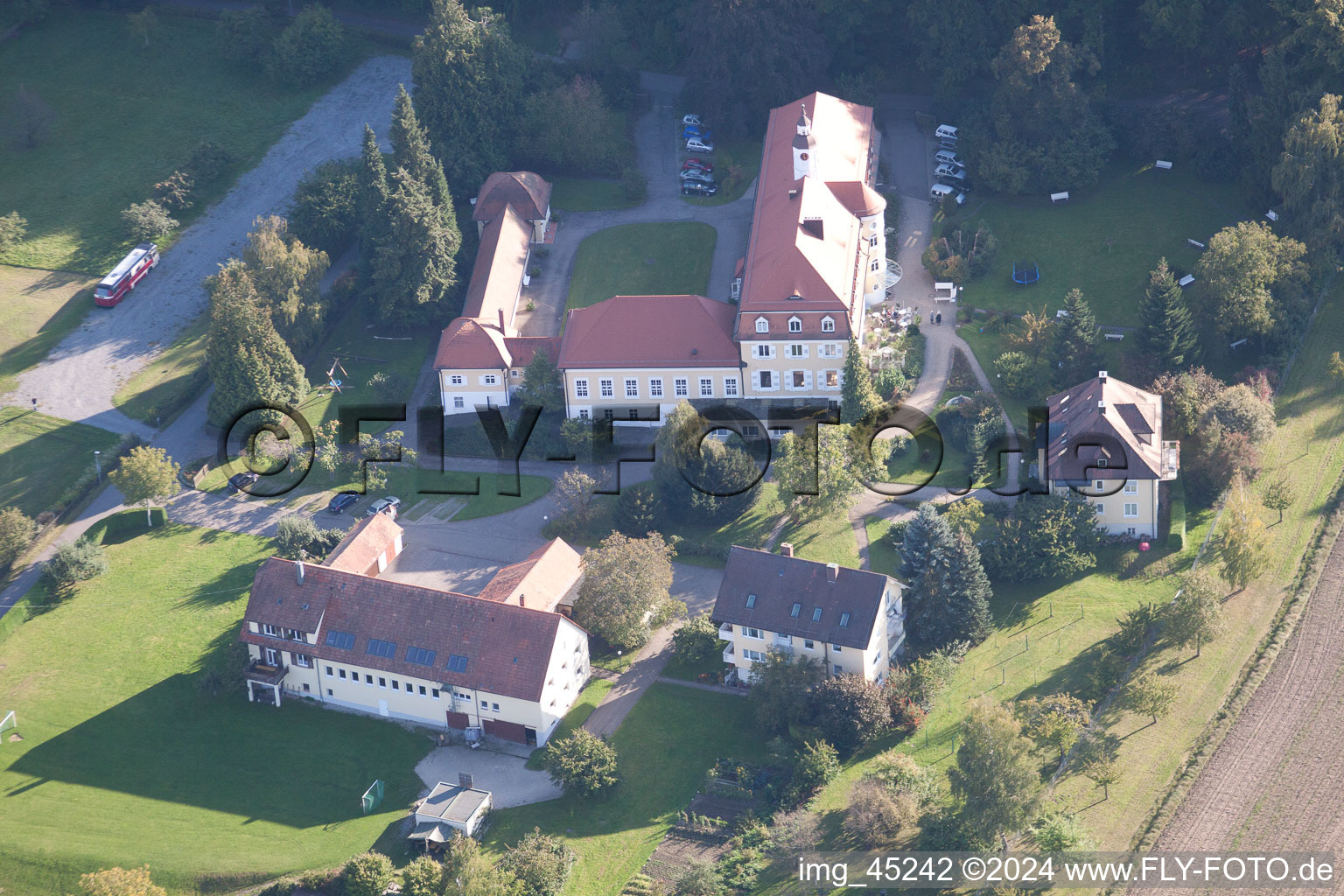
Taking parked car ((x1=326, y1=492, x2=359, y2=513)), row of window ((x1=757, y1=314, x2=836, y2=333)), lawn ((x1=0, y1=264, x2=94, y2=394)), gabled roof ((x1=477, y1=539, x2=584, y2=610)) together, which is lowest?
parked car ((x1=326, y1=492, x2=359, y2=513))

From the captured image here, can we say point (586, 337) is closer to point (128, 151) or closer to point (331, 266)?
point (331, 266)

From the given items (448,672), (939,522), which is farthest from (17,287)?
(939,522)

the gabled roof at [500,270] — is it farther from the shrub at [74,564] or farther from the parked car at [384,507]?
the shrub at [74,564]

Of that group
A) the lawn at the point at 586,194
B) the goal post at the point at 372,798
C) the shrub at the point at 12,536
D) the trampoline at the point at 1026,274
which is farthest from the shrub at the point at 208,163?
the trampoline at the point at 1026,274

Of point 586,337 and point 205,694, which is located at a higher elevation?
point 586,337

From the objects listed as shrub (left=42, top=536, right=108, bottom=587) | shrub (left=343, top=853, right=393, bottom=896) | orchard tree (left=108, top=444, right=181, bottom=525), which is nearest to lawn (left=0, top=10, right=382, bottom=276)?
orchard tree (left=108, top=444, right=181, bottom=525)

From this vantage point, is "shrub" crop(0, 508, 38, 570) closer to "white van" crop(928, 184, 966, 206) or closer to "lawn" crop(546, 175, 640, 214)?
"lawn" crop(546, 175, 640, 214)
